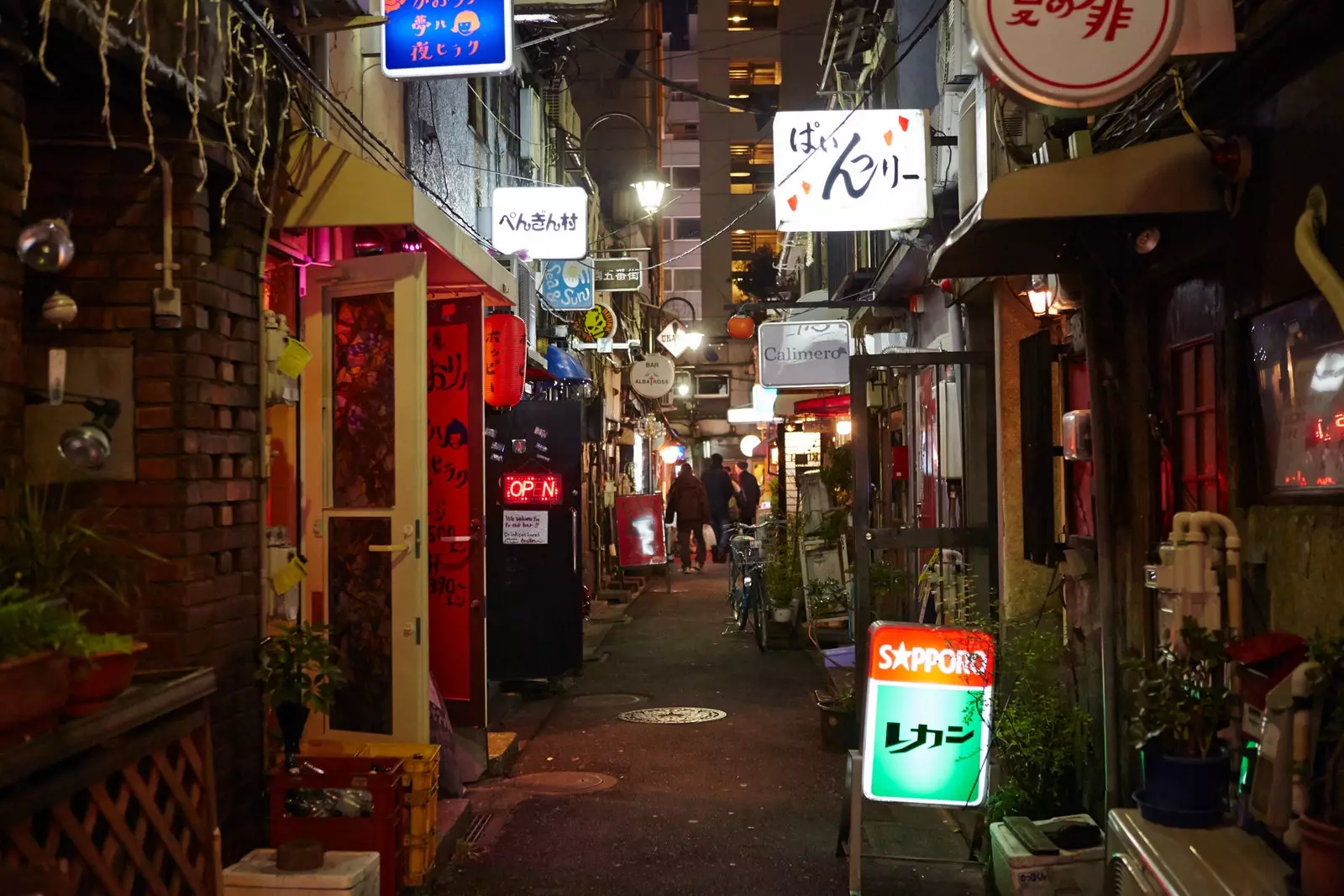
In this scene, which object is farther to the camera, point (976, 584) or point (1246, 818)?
point (976, 584)

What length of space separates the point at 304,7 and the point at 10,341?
3.17m

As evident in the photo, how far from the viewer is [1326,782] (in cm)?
332

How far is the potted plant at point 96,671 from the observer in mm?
3549

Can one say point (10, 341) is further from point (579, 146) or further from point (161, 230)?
point (579, 146)

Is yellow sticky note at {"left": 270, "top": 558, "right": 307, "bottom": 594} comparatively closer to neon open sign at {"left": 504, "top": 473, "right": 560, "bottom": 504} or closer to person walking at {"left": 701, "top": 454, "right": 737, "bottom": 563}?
neon open sign at {"left": 504, "top": 473, "right": 560, "bottom": 504}

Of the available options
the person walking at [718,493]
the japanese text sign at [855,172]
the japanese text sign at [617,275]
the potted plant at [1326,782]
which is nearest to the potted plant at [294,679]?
the potted plant at [1326,782]

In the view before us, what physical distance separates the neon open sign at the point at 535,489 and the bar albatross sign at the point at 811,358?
226 inches

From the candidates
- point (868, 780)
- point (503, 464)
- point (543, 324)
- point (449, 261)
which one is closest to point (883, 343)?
point (503, 464)

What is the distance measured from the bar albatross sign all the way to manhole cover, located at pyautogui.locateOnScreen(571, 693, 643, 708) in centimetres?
614

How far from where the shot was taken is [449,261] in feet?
25.6

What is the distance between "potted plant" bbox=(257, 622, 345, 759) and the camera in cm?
582

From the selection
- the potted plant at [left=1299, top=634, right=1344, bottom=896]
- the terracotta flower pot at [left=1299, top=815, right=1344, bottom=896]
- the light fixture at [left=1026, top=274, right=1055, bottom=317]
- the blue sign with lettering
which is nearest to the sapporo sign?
the light fixture at [left=1026, top=274, right=1055, bottom=317]

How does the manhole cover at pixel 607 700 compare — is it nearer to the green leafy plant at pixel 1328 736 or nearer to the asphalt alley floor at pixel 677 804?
the asphalt alley floor at pixel 677 804

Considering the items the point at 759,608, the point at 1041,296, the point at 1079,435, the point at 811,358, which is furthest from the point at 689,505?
the point at 1079,435
